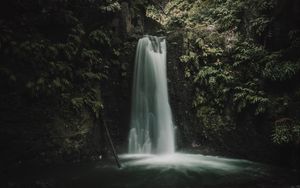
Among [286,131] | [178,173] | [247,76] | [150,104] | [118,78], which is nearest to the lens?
[178,173]

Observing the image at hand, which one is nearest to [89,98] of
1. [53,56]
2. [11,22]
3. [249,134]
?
[53,56]

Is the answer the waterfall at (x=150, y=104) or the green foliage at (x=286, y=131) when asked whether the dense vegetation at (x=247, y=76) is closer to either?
the green foliage at (x=286, y=131)

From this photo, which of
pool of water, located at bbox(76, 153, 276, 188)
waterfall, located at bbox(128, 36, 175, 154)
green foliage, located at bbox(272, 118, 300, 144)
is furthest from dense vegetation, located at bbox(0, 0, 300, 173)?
pool of water, located at bbox(76, 153, 276, 188)

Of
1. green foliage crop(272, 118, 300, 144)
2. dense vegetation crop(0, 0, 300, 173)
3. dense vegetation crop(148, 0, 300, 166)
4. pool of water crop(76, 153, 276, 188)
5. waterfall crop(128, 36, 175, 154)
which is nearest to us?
pool of water crop(76, 153, 276, 188)

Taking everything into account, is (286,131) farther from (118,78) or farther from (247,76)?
(118,78)

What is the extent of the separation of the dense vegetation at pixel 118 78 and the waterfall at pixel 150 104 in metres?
0.39

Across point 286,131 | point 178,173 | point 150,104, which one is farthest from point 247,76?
point 178,173

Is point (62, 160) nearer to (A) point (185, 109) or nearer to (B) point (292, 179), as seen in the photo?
(A) point (185, 109)

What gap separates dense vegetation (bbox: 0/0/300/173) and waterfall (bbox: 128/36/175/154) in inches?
15.3

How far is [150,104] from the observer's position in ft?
40.4

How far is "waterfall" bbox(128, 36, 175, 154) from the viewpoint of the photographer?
1202 cm

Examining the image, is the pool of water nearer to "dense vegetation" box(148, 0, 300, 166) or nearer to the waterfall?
the waterfall

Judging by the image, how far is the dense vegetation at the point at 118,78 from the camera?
32.3 ft

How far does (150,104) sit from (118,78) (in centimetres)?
155
